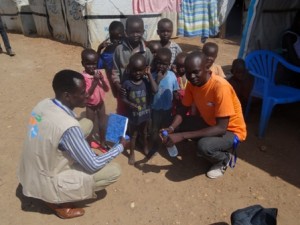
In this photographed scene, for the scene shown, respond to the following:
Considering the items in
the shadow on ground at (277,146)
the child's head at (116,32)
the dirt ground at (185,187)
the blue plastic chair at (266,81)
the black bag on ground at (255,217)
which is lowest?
the shadow on ground at (277,146)

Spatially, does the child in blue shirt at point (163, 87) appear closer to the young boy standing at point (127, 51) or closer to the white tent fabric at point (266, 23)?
the young boy standing at point (127, 51)

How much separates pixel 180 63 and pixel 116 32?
974 mm

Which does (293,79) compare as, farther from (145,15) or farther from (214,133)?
(145,15)

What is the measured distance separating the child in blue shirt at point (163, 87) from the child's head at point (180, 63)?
23 centimetres

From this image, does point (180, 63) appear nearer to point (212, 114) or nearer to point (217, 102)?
point (212, 114)

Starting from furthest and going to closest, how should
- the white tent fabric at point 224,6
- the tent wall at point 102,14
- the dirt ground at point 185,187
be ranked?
the white tent fabric at point 224,6 < the tent wall at point 102,14 < the dirt ground at point 185,187

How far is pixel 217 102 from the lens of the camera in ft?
9.23

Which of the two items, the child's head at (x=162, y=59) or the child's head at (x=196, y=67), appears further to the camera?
the child's head at (x=162, y=59)

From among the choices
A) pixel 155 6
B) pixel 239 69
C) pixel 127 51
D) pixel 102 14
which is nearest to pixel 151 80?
pixel 127 51

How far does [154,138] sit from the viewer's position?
3.76 metres

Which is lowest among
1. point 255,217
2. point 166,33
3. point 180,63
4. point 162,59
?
point 255,217

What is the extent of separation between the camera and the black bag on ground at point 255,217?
220 cm

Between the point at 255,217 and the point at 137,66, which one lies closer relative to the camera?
the point at 255,217

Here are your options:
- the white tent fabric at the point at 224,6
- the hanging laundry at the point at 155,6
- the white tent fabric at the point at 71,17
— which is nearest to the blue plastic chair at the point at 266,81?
the white tent fabric at the point at 71,17
